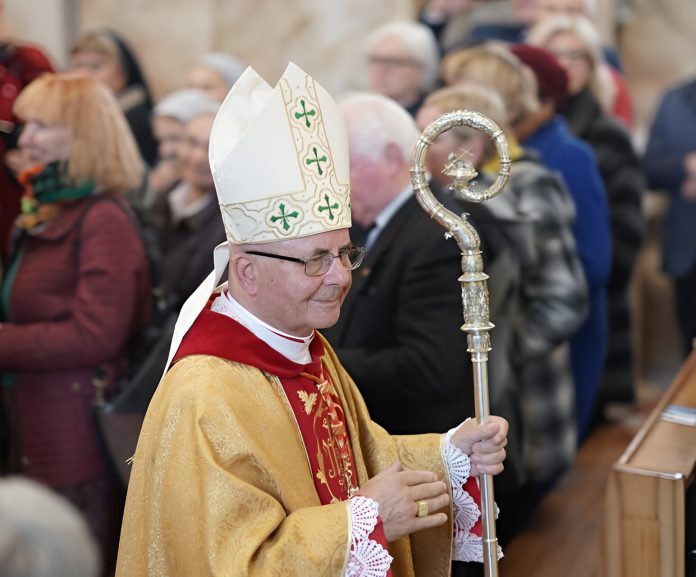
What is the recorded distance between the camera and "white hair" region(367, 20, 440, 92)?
621 centimetres

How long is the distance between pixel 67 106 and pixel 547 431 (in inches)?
99.7

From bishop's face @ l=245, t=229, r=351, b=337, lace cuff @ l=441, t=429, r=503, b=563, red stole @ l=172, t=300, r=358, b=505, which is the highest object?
bishop's face @ l=245, t=229, r=351, b=337

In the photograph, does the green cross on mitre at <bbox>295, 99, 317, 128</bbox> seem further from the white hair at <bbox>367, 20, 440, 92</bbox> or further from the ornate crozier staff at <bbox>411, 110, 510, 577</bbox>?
the white hair at <bbox>367, 20, 440, 92</bbox>

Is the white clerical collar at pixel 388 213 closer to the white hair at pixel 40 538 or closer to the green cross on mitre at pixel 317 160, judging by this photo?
the green cross on mitre at pixel 317 160

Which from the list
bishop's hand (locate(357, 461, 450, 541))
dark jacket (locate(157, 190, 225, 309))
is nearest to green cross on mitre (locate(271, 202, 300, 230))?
bishop's hand (locate(357, 461, 450, 541))

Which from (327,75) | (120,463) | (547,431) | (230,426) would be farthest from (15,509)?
(327,75)

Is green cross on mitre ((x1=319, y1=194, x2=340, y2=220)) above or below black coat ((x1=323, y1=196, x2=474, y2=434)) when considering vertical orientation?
above

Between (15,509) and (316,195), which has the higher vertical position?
(316,195)

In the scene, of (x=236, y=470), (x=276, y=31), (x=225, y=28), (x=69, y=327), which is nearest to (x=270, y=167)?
(x=236, y=470)

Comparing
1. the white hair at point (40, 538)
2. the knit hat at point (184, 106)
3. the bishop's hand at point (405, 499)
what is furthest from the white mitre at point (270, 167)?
the knit hat at point (184, 106)

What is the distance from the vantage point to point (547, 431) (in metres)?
5.56

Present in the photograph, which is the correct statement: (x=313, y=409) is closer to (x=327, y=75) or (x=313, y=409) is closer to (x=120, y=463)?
(x=120, y=463)

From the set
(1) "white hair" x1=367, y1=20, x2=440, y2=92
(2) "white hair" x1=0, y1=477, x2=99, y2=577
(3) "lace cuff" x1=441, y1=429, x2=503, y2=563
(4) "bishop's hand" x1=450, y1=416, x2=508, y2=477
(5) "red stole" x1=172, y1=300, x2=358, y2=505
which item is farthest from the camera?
(1) "white hair" x1=367, y1=20, x2=440, y2=92

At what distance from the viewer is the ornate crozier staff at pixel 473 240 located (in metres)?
2.76
